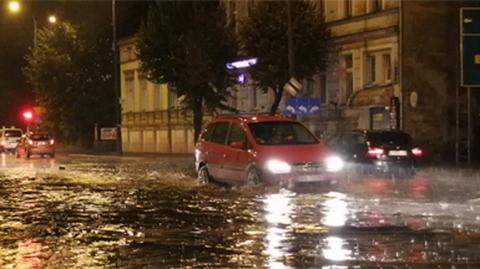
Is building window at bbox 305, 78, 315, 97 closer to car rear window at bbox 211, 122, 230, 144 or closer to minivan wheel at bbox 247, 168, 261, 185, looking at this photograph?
car rear window at bbox 211, 122, 230, 144

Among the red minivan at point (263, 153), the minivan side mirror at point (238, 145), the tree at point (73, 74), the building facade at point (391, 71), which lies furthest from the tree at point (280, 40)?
the tree at point (73, 74)

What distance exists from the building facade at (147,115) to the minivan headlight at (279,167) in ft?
97.2

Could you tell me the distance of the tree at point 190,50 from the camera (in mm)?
35875

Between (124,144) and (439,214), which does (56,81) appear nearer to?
(124,144)

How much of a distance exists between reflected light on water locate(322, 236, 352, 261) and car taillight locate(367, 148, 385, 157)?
11580 millimetres

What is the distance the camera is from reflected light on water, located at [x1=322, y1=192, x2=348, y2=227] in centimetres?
1293

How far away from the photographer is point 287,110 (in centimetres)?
2761

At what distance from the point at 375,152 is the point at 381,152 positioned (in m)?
0.18

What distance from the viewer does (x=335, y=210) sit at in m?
14.5

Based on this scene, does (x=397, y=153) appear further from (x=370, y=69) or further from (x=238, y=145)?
(x=370, y=69)

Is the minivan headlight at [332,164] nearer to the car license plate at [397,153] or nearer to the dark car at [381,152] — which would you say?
the dark car at [381,152]

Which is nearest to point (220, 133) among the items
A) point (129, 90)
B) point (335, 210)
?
point (335, 210)

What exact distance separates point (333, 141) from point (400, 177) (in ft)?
7.90

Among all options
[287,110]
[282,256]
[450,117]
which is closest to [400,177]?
[287,110]
